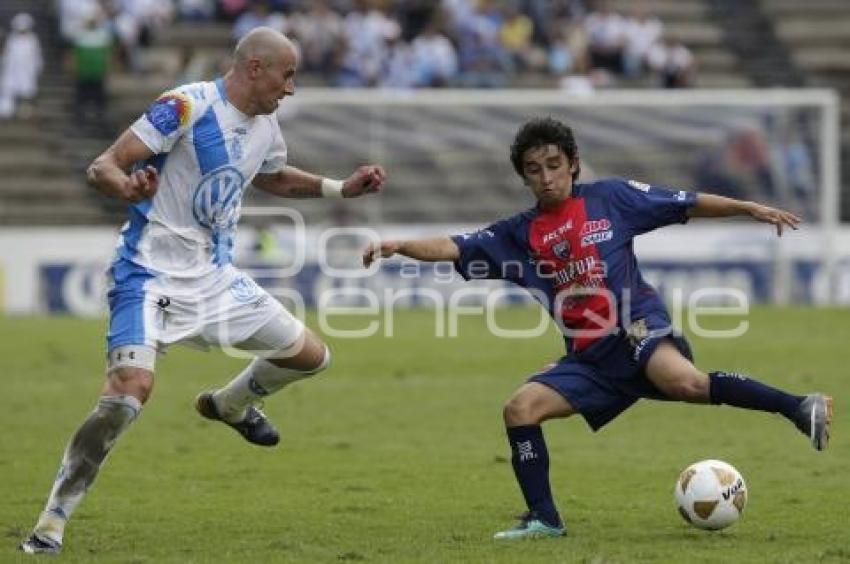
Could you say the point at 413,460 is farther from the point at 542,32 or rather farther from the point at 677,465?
the point at 542,32

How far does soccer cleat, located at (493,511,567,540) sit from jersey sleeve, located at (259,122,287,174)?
8.61 feet

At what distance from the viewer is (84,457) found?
31.5 feet

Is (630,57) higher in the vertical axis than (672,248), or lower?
higher

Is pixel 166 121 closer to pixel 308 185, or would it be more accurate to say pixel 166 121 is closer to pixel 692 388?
pixel 308 185

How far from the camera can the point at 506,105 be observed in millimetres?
32125

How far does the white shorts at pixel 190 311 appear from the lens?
32.9 ft

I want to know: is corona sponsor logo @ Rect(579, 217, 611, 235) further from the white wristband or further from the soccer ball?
the white wristband

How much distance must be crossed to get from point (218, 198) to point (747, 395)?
3.08 meters

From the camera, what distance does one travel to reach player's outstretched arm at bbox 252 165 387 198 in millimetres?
11133

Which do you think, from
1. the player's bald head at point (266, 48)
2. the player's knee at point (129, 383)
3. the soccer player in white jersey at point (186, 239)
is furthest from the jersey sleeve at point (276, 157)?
the player's knee at point (129, 383)

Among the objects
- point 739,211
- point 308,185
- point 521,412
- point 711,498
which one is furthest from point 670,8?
point 711,498

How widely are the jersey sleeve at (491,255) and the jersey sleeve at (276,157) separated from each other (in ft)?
4.04

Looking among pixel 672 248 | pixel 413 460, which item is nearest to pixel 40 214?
pixel 672 248

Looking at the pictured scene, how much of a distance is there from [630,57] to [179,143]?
2759 centimetres
